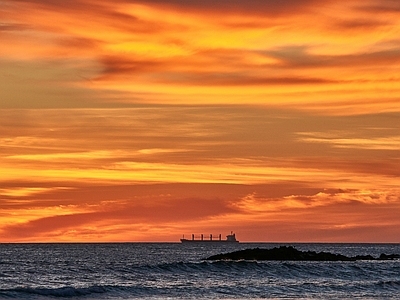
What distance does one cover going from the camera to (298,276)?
231 feet

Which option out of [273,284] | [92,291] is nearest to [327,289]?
[273,284]

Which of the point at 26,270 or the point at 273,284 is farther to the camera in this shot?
the point at 26,270

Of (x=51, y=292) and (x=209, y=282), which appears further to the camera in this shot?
(x=209, y=282)

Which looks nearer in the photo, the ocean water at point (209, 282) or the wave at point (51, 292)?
the wave at point (51, 292)

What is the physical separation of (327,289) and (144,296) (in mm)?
13217

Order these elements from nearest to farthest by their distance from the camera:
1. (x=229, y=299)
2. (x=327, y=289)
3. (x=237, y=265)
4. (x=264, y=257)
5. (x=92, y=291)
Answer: (x=229, y=299)
(x=92, y=291)
(x=327, y=289)
(x=237, y=265)
(x=264, y=257)

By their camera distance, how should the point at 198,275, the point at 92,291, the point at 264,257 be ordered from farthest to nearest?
the point at 264,257 → the point at 198,275 → the point at 92,291

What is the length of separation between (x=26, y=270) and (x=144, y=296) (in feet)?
85.4

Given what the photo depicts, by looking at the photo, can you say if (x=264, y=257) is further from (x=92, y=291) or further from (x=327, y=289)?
(x=92, y=291)

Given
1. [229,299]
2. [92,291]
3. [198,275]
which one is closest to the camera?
[229,299]

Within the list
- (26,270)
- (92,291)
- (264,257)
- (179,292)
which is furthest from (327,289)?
(264,257)

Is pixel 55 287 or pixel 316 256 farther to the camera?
pixel 316 256

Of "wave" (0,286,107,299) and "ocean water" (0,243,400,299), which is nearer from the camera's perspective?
"wave" (0,286,107,299)

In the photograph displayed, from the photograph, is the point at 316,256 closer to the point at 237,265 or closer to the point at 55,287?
the point at 237,265
